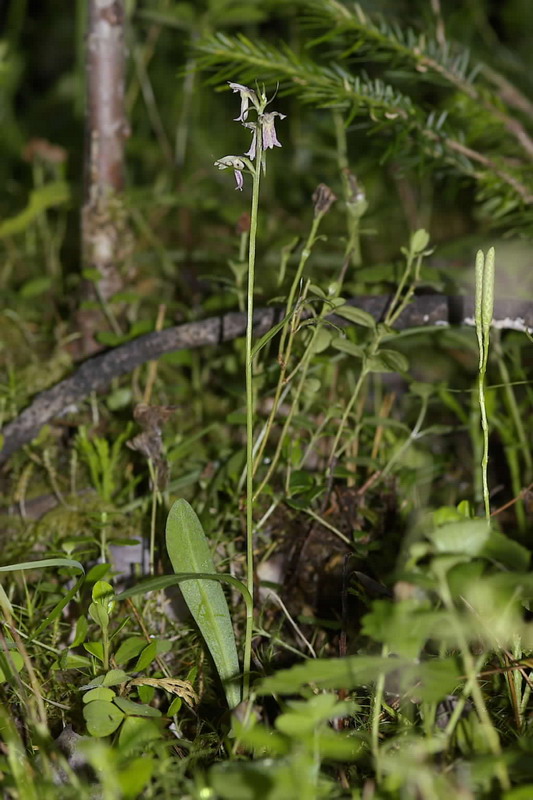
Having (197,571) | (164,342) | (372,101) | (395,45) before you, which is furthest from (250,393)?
(395,45)

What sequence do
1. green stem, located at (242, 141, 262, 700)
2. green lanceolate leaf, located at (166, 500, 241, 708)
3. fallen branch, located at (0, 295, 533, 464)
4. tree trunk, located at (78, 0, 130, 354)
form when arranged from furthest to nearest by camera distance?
1. tree trunk, located at (78, 0, 130, 354)
2. fallen branch, located at (0, 295, 533, 464)
3. green lanceolate leaf, located at (166, 500, 241, 708)
4. green stem, located at (242, 141, 262, 700)

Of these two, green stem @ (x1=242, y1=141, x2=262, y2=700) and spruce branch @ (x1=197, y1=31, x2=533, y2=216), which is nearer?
green stem @ (x1=242, y1=141, x2=262, y2=700)

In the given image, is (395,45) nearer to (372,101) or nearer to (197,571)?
(372,101)

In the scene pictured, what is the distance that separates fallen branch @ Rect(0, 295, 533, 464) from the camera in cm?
152

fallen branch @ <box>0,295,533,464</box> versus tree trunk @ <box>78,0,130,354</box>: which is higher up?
tree trunk @ <box>78,0,130,354</box>

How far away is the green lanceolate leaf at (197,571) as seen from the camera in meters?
1.08

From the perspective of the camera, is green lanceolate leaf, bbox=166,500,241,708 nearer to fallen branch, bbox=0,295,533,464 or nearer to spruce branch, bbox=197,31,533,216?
fallen branch, bbox=0,295,533,464

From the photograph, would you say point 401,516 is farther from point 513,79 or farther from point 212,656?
point 513,79

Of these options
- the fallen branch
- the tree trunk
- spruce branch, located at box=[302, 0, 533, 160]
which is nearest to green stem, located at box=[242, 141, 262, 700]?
the fallen branch

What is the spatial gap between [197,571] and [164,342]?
63cm

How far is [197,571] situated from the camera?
111 centimetres

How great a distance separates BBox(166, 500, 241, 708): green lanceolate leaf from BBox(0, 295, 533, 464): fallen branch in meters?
0.55

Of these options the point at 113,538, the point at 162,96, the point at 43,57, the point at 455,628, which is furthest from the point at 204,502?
the point at 43,57

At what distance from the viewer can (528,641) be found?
0.97 meters
